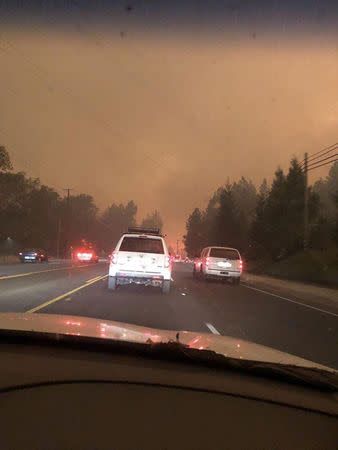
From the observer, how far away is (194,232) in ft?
436

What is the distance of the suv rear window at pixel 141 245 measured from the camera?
1742 centimetres

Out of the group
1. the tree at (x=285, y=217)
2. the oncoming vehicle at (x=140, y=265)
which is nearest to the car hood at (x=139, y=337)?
the oncoming vehicle at (x=140, y=265)

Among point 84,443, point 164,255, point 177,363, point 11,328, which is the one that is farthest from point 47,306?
point 84,443

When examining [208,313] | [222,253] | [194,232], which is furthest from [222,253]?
[194,232]

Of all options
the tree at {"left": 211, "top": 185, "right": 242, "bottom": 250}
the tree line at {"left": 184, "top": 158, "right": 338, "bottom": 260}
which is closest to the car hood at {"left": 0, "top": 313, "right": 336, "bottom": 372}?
the tree line at {"left": 184, "top": 158, "right": 338, "bottom": 260}

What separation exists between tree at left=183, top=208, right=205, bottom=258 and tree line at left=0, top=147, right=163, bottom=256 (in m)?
28.1

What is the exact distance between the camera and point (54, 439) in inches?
90.4

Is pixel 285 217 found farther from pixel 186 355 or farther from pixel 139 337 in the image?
pixel 186 355

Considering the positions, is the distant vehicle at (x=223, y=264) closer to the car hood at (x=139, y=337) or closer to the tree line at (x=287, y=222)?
the tree line at (x=287, y=222)

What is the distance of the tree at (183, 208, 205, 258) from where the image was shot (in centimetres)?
12512

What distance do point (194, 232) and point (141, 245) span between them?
115 m

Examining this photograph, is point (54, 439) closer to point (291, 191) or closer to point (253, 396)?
point (253, 396)

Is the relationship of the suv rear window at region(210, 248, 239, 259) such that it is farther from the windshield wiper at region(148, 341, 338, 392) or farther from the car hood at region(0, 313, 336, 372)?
the windshield wiper at region(148, 341, 338, 392)

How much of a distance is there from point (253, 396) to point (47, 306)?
34.1 feet
